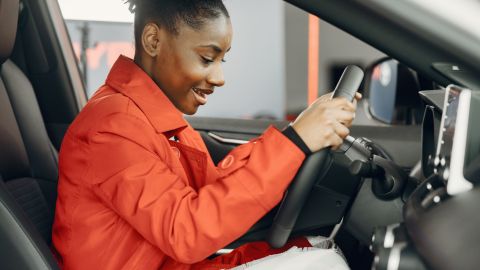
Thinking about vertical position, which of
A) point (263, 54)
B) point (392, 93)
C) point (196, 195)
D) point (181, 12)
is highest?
point (181, 12)

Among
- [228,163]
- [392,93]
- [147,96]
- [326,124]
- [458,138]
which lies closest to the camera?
[458,138]

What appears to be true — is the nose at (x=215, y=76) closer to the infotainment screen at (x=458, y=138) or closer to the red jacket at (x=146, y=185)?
the red jacket at (x=146, y=185)

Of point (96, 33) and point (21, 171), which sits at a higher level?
point (21, 171)

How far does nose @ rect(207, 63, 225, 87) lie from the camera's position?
1.18m

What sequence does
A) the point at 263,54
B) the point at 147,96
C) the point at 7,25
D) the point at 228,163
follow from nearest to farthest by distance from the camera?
1. the point at 228,163
2. the point at 147,96
3. the point at 7,25
4. the point at 263,54

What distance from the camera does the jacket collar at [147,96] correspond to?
1.15 meters

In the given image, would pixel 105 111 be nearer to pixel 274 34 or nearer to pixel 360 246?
pixel 360 246

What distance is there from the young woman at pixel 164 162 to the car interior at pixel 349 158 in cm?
8

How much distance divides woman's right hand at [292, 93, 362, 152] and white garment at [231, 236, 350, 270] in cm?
19

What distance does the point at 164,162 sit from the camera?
3.61 feet

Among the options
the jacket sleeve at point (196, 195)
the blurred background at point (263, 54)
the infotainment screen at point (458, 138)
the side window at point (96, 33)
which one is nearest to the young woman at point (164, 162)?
the jacket sleeve at point (196, 195)

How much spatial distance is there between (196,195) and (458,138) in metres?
0.45

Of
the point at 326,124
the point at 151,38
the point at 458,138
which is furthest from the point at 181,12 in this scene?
the point at 458,138

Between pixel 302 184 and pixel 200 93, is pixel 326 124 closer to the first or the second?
pixel 302 184
